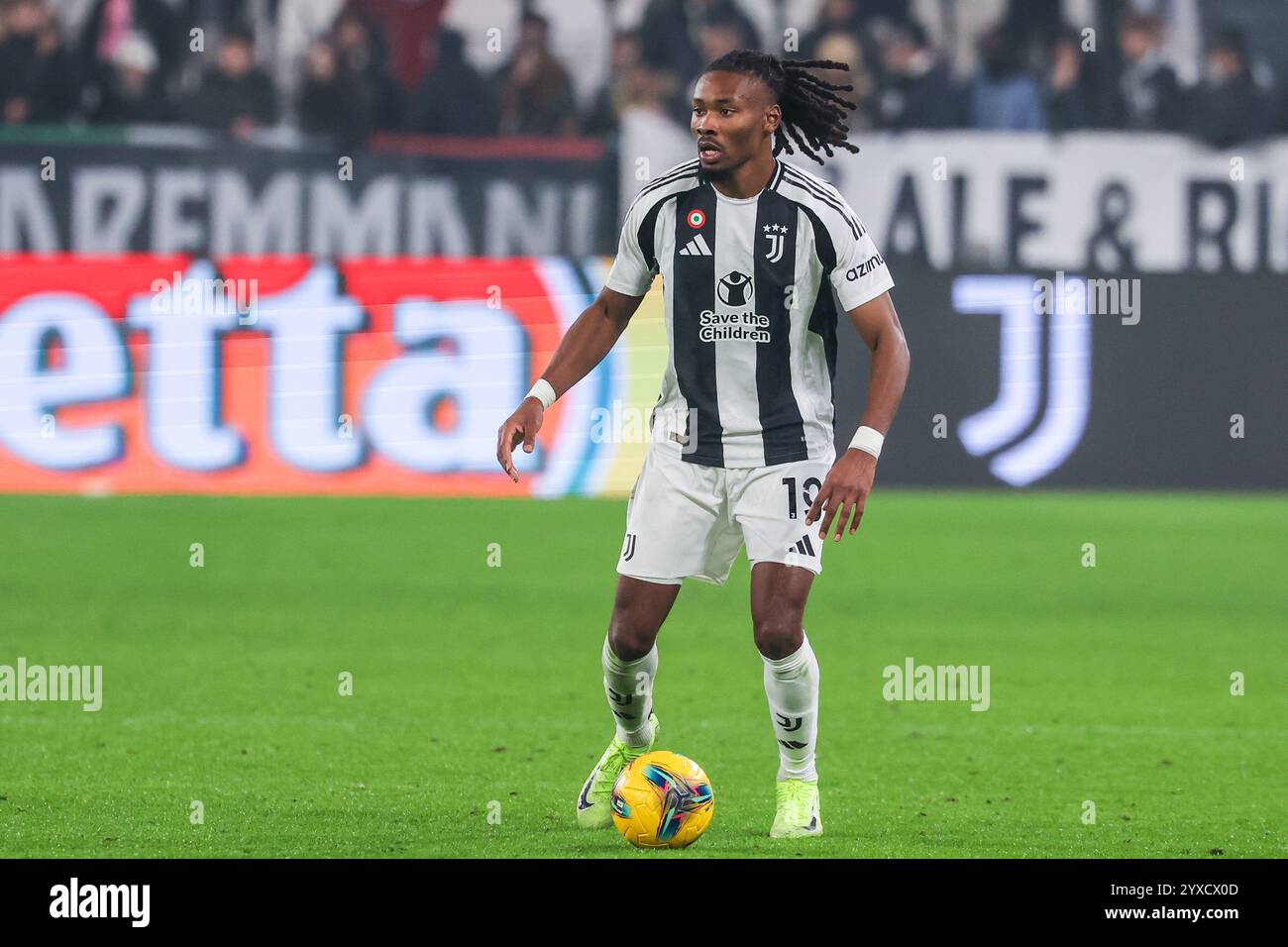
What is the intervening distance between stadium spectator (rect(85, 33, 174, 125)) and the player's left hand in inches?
457

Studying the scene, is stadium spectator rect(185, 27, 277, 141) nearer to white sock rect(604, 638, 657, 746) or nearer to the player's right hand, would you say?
the player's right hand

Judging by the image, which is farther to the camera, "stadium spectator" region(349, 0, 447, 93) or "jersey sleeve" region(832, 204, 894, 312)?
"stadium spectator" region(349, 0, 447, 93)

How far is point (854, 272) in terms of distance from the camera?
5.66 metres

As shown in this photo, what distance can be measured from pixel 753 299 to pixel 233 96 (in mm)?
11087

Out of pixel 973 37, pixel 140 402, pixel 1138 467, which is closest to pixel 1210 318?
pixel 1138 467

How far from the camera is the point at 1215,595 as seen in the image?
11328 millimetres

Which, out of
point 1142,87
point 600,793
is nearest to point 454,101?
point 1142,87

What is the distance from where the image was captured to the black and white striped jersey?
225 inches

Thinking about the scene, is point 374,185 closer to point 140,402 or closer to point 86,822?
point 140,402

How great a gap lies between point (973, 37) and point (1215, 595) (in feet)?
22.7

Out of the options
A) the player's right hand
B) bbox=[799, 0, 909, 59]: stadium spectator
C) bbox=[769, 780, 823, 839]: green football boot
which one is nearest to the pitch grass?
bbox=[769, 780, 823, 839]: green football boot

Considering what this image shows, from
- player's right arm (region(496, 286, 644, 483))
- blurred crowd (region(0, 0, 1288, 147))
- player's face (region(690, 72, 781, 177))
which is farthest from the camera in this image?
blurred crowd (region(0, 0, 1288, 147))

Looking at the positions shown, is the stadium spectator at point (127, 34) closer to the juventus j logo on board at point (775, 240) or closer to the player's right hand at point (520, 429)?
the player's right hand at point (520, 429)
